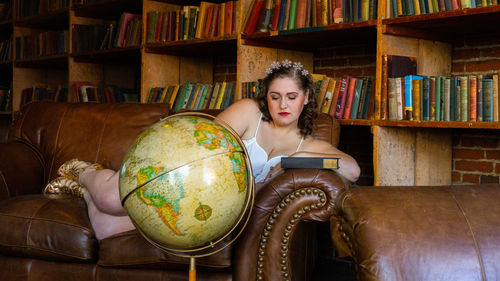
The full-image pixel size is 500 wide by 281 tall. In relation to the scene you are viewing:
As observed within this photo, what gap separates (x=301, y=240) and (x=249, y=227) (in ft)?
0.97

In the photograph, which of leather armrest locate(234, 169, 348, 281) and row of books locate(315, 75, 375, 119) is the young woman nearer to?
row of books locate(315, 75, 375, 119)

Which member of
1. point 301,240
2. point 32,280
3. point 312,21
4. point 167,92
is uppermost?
point 312,21

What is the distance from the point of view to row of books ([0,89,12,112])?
585 cm

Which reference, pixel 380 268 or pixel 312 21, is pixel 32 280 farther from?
pixel 312 21

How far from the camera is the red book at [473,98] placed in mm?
2473

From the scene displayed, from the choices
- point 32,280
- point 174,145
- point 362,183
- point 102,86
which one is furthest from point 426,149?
point 102,86

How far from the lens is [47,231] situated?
230cm

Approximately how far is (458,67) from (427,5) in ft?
1.95

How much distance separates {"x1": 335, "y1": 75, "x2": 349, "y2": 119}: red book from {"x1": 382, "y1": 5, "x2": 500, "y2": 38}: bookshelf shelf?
39cm

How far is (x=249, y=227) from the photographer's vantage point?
1991 mm

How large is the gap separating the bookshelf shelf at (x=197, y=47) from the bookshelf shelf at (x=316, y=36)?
206 mm

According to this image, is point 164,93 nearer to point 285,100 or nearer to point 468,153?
point 285,100

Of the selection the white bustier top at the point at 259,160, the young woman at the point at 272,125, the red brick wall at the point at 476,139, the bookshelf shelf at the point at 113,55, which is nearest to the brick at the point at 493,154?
the red brick wall at the point at 476,139

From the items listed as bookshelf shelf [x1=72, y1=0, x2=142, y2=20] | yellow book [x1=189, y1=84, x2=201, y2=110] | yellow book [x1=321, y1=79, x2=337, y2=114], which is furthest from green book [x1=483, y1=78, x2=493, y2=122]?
bookshelf shelf [x1=72, y1=0, x2=142, y2=20]
